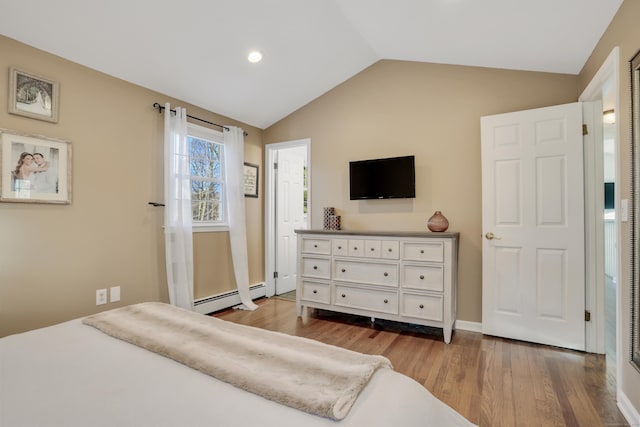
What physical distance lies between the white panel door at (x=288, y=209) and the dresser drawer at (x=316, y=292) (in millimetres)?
1052

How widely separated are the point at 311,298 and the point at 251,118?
2.35 meters

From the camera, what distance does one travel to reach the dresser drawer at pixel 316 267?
324 cm

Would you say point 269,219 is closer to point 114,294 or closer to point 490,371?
point 114,294

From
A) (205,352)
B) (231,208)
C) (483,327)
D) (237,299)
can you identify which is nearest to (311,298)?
(237,299)

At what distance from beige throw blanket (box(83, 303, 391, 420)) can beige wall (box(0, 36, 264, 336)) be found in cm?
118

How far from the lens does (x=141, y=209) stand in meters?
2.85

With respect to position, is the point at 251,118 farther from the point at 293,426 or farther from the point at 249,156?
the point at 293,426

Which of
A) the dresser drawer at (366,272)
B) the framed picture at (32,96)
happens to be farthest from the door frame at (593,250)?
the framed picture at (32,96)

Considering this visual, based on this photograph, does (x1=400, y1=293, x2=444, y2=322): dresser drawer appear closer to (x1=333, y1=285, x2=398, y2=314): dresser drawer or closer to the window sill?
(x1=333, y1=285, x2=398, y2=314): dresser drawer

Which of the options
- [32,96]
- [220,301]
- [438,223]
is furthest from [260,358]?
A: [220,301]

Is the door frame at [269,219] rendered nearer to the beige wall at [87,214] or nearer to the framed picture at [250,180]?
the framed picture at [250,180]

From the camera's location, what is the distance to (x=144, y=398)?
0.84 m

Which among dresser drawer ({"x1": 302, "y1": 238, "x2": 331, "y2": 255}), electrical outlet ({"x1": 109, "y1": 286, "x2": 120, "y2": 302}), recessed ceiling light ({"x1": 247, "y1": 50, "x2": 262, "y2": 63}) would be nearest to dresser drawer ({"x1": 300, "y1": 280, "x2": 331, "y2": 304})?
dresser drawer ({"x1": 302, "y1": 238, "x2": 331, "y2": 255})

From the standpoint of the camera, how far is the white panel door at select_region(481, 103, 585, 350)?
252 cm
